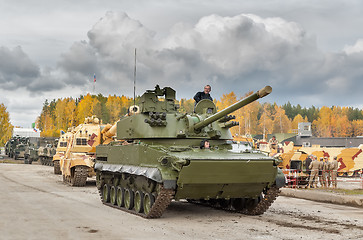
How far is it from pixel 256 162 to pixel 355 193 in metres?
8.62

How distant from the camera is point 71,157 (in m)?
23.4

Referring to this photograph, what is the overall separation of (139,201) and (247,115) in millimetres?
81022

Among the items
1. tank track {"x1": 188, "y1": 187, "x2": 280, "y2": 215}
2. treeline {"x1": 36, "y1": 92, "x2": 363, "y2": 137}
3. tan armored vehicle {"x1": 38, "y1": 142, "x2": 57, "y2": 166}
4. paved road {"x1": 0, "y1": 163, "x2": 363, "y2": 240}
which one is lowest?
paved road {"x1": 0, "y1": 163, "x2": 363, "y2": 240}

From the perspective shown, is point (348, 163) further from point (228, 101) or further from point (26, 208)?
point (228, 101)

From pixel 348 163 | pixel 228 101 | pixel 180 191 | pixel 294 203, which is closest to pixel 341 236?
pixel 180 191

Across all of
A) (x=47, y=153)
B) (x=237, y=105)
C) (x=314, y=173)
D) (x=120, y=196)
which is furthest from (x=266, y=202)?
(x=47, y=153)

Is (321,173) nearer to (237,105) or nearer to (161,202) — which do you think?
(237,105)

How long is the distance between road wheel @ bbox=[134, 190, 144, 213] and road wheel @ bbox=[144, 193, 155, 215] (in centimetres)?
22

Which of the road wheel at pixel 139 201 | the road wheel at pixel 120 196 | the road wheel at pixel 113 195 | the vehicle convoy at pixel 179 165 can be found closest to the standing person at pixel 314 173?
the vehicle convoy at pixel 179 165

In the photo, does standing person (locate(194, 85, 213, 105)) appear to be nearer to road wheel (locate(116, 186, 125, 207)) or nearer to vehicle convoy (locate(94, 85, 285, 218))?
vehicle convoy (locate(94, 85, 285, 218))

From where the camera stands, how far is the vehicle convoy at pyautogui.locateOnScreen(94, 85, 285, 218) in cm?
1160

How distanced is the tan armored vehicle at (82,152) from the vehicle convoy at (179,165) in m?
6.61

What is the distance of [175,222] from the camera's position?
465 inches

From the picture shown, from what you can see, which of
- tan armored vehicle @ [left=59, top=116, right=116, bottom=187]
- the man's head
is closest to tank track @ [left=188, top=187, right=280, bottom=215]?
the man's head
